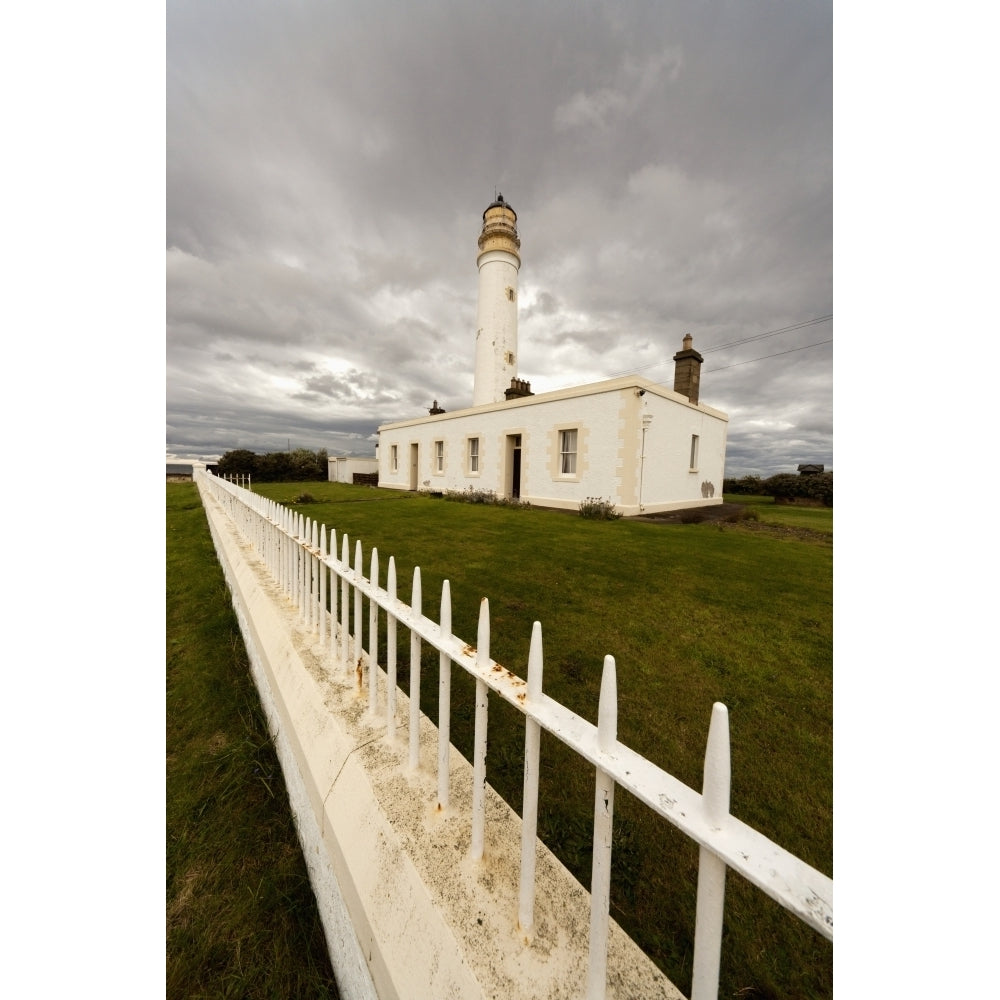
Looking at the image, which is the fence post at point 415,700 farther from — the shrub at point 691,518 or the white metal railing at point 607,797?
the shrub at point 691,518

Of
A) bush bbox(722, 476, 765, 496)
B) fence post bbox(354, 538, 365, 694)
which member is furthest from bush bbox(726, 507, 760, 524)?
fence post bbox(354, 538, 365, 694)

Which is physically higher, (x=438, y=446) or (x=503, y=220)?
(x=503, y=220)

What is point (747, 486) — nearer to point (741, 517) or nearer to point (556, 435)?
point (741, 517)

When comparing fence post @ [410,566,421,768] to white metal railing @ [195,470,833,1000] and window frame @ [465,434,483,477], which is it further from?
window frame @ [465,434,483,477]

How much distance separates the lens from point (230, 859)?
5.99 ft

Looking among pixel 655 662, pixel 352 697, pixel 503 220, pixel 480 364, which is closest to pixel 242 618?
pixel 352 697

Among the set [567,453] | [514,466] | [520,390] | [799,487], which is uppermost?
[520,390]

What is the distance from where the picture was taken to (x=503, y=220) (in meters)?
20.6

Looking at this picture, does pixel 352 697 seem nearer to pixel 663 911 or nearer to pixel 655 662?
pixel 663 911

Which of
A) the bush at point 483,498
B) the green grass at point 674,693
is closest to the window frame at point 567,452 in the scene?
the bush at point 483,498

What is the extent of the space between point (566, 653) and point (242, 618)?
3.00 metres

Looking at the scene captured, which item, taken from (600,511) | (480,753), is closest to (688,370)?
(600,511)

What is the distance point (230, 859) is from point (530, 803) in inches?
64.5

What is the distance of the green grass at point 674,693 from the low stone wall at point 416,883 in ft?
1.70
